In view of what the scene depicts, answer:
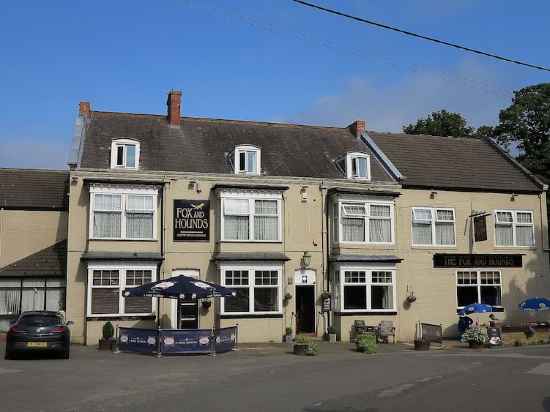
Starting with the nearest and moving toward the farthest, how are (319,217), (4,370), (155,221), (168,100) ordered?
(4,370)
(155,221)
(319,217)
(168,100)

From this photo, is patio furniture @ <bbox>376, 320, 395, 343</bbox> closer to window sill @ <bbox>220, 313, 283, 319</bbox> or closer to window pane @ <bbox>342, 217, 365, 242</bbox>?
window pane @ <bbox>342, 217, 365, 242</bbox>

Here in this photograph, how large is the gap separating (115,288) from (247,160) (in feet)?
26.6

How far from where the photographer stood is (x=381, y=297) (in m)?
29.9

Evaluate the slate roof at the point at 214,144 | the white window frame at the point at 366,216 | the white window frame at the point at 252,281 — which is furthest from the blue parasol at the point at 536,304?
the white window frame at the point at 252,281

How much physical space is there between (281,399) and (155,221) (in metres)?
15.8

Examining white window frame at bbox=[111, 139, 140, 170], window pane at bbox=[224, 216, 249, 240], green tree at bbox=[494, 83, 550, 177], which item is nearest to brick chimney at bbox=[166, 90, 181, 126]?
white window frame at bbox=[111, 139, 140, 170]

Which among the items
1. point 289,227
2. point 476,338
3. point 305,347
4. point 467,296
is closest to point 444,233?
point 467,296

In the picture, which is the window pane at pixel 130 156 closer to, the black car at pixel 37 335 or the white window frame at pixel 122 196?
the white window frame at pixel 122 196

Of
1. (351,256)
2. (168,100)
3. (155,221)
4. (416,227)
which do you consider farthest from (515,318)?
(168,100)

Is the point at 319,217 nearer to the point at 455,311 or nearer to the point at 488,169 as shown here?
the point at 455,311

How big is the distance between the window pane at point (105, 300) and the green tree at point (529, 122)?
2970cm

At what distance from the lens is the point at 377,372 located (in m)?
17.5

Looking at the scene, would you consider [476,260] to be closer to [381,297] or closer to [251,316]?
[381,297]

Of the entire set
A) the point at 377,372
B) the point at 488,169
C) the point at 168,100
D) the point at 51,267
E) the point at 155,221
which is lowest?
the point at 377,372
